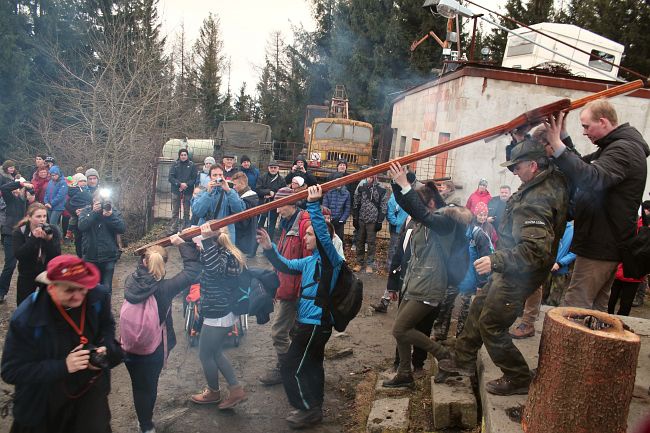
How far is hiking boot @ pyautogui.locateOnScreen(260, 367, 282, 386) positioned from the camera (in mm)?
5175

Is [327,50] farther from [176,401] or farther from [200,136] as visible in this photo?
[176,401]

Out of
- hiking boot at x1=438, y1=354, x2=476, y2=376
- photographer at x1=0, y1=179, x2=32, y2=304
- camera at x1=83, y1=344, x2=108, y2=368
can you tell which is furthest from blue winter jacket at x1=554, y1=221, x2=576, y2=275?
photographer at x1=0, y1=179, x2=32, y2=304

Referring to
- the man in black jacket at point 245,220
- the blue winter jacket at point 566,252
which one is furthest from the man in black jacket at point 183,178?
the blue winter jacket at point 566,252

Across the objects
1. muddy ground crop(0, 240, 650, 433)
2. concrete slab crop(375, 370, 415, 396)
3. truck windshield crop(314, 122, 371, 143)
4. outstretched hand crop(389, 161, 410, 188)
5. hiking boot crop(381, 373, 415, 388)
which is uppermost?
truck windshield crop(314, 122, 371, 143)

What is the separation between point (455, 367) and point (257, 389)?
2.22 m

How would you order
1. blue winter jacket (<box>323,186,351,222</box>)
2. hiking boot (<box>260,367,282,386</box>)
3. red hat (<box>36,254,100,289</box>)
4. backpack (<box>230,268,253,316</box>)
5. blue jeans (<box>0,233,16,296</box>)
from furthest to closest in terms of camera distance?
1. blue winter jacket (<box>323,186,351,222</box>)
2. blue jeans (<box>0,233,16,296</box>)
3. hiking boot (<box>260,367,282,386</box>)
4. backpack (<box>230,268,253,316</box>)
5. red hat (<box>36,254,100,289</box>)

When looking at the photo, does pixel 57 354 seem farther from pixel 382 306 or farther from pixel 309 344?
pixel 382 306

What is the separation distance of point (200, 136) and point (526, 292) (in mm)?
26200

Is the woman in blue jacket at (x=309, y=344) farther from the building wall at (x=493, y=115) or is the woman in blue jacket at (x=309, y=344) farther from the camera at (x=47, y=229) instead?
the building wall at (x=493, y=115)

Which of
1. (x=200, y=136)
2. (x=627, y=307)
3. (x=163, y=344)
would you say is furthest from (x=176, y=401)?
(x=200, y=136)

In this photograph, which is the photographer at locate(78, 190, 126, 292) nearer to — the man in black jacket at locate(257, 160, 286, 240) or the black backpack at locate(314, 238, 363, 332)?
the black backpack at locate(314, 238, 363, 332)

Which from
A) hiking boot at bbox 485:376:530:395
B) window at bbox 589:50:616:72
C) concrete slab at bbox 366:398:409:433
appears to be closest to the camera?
hiking boot at bbox 485:376:530:395

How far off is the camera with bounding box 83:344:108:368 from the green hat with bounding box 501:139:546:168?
9.53ft

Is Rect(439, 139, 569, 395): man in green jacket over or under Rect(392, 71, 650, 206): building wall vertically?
under
